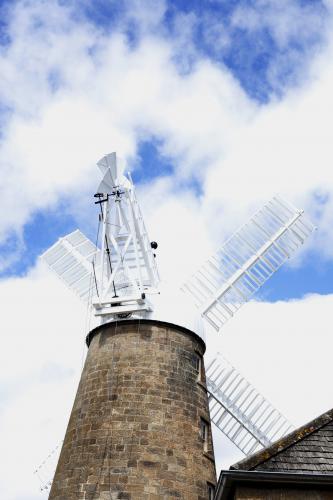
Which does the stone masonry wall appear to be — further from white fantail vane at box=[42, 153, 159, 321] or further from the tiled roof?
the tiled roof

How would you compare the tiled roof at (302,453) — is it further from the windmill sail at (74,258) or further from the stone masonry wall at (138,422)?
the windmill sail at (74,258)

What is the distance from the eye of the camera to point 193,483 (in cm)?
1325

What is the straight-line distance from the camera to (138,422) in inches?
527

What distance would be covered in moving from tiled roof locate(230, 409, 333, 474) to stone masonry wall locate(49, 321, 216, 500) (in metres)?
4.35

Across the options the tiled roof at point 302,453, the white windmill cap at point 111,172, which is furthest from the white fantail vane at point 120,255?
the tiled roof at point 302,453

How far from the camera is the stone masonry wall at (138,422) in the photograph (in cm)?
1278

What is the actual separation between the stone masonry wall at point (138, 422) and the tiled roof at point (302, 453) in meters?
4.35

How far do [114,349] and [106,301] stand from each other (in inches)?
51.3

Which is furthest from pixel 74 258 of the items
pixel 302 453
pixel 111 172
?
pixel 302 453

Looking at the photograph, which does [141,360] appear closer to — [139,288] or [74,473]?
[139,288]

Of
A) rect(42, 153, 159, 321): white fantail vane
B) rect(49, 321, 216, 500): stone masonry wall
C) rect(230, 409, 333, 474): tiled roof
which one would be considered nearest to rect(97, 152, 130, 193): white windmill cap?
rect(42, 153, 159, 321): white fantail vane

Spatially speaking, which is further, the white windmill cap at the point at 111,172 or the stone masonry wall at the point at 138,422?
the white windmill cap at the point at 111,172

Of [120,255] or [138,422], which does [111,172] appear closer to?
[120,255]

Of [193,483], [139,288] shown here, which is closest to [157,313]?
[139,288]
